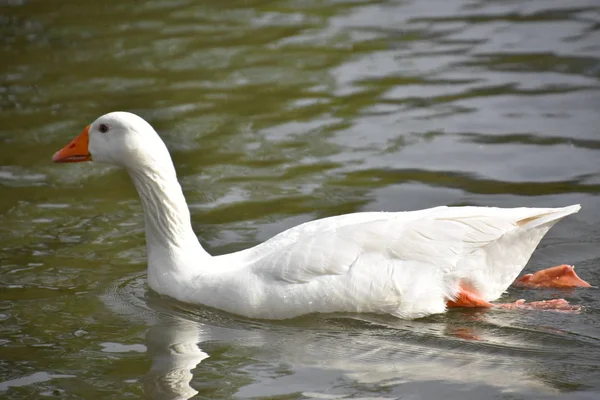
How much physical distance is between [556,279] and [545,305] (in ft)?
1.49

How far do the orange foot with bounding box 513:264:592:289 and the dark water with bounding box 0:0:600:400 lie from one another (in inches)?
4.0

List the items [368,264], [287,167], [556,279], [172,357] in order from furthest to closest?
[287,167]
[556,279]
[368,264]
[172,357]

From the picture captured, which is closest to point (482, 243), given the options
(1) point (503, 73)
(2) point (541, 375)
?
(2) point (541, 375)

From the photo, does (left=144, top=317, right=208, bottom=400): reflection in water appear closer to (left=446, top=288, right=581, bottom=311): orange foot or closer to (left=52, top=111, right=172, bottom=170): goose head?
(left=52, top=111, right=172, bottom=170): goose head

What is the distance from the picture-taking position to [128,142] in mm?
8336

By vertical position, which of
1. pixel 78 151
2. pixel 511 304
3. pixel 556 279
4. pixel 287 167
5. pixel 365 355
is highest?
pixel 78 151

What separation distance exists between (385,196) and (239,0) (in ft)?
30.1

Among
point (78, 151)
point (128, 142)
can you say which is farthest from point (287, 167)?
point (128, 142)

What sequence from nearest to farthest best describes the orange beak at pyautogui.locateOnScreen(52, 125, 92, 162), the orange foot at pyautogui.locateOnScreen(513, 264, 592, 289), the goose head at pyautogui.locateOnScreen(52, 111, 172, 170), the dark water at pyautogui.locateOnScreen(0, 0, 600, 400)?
the dark water at pyautogui.locateOnScreen(0, 0, 600, 400) → the orange foot at pyautogui.locateOnScreen(513, 264, 592, 289) → the goose head at pyautogui.locateOnScreen(52, 111, 172, 170) → the orange beak at pyautogui.locateOnScreen(52, 125, 92, 162)

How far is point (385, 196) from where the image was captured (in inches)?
419

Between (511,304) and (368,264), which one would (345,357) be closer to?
(368,264)

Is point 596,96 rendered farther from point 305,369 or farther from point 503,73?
point 305,369

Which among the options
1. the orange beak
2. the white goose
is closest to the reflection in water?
the white goose

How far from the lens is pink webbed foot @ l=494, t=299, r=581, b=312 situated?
7.84 m
